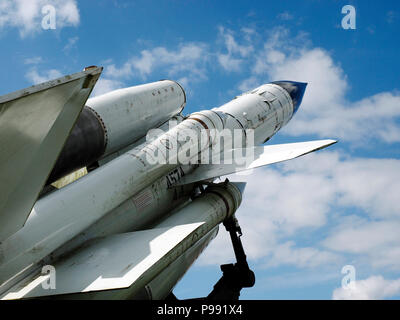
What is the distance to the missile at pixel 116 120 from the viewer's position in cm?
436

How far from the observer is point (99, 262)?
11.2ft

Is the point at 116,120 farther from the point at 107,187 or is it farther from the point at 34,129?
the point at 34,129

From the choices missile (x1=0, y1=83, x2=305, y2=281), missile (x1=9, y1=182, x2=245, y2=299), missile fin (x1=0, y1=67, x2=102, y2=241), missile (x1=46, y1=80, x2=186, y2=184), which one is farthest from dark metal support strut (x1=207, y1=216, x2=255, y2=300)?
missile fin (x1=0, y1=67, x2=102, y2=241)

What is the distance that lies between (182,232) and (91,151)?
1.73 metres

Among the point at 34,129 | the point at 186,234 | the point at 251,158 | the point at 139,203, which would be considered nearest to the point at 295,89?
the point at 251,158

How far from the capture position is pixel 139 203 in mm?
4809

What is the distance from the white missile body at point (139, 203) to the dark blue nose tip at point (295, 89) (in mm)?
1014

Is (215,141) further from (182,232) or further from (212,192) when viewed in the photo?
(182,232)

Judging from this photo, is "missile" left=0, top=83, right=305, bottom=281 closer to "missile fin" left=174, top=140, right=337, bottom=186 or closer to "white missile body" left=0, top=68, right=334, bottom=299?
"white missile body" left=0, top=68, right=334, bottom=299

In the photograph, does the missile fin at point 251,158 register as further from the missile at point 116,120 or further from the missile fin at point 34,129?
the missile fin at point 34,129

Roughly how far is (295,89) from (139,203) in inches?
199

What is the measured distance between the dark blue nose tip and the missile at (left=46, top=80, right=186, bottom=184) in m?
2.58

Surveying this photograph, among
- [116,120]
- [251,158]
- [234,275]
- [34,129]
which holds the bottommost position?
[234,275]

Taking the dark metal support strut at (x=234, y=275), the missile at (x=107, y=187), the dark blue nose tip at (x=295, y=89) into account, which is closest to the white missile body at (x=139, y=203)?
the missile at (x=107, y=187)
